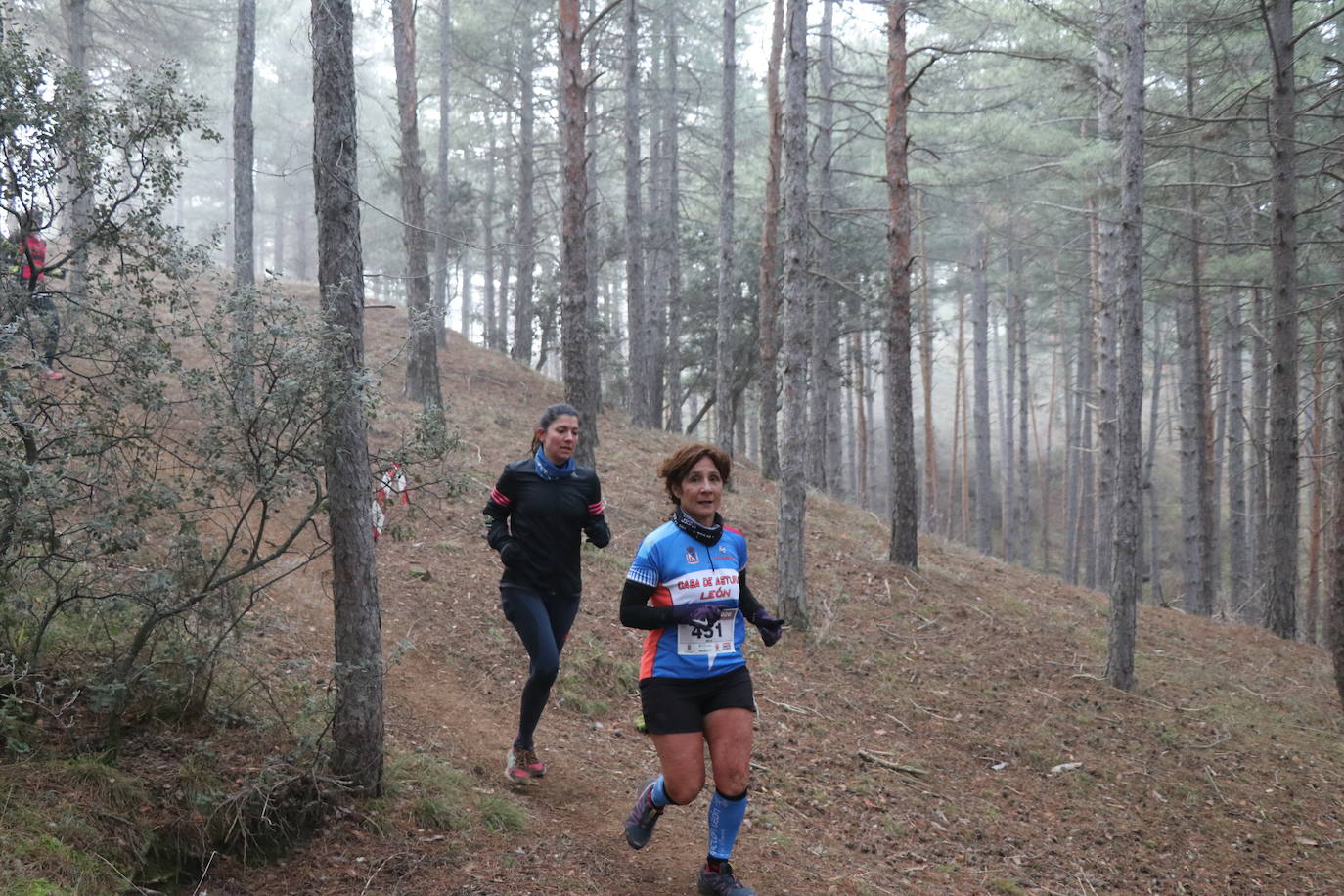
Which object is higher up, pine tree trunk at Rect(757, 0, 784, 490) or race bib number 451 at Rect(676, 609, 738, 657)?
pine tree trunk at Rect(757, 0, 784, 490)

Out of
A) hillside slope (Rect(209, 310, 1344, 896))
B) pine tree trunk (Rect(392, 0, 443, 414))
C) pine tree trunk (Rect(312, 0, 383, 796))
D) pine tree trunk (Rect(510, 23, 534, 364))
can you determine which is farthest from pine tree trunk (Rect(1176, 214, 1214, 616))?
pine tree trunk (Rect(312, 0, 383, 796))

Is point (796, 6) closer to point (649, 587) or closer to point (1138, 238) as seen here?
point (1138, 238)

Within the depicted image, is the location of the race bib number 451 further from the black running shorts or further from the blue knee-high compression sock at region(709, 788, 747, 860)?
the blue knee-high compression sock at region(709, 788, 747, 860)

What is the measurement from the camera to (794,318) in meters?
9.77

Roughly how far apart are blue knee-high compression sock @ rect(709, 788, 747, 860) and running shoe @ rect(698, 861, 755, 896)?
0.28 ft

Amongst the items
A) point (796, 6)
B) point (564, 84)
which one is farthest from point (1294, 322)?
point (564, 84)

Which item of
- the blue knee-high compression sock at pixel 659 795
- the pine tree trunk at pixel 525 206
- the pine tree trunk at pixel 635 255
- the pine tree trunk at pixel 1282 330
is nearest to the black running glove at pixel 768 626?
the blue knee-high compression sock at pixel 659 795

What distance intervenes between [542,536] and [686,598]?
52.9 inches

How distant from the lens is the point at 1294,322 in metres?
12.0

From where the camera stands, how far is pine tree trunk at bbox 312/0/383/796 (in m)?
4.45

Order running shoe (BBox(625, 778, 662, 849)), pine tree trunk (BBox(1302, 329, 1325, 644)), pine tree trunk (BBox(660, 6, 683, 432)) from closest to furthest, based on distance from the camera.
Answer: running shoe (BBox(625, 778, 662, 849)), pine tree trunk (BBox(1302, 329, 1325, 644)), pine tree trunk (BBox(660, 6, 683, 432))

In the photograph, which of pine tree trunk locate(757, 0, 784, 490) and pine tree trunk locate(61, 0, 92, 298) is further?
pine tree trunk locate(757, 0, 784, 490)

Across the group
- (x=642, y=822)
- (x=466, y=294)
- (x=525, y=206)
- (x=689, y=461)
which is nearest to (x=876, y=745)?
(x=642, y=822)

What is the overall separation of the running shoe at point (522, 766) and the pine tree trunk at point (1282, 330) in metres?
10.8
